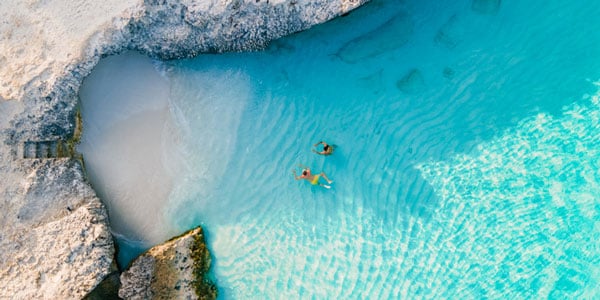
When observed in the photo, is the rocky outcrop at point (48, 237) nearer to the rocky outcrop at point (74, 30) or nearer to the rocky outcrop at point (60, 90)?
the rocky outcrop at point (60, 90)

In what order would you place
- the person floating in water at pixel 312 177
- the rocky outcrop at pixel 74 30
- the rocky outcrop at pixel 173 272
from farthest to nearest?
the person floating in water at pixel 312 177
the rocky outcrop at pixel 173 272
the rocky outcrop at pixel 74 30

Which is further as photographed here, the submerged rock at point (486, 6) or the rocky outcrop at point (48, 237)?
the submerged rock at point (486, 6)

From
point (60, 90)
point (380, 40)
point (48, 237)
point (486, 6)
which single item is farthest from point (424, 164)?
point (48, 237)

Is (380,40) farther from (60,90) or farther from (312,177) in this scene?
(60,90)

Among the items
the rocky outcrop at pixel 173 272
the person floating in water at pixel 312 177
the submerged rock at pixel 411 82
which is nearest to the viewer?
the rocky outcrop at pixel 173 272

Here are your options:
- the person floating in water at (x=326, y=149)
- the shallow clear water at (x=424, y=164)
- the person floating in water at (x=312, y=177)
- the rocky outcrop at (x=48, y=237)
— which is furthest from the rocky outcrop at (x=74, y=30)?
the person floating in water at (x=312, y=177)

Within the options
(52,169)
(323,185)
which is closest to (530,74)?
(323,185)

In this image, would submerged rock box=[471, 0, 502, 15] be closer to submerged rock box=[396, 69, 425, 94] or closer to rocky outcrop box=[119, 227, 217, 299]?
submerged rock box=[396, 69, 425, 94]
